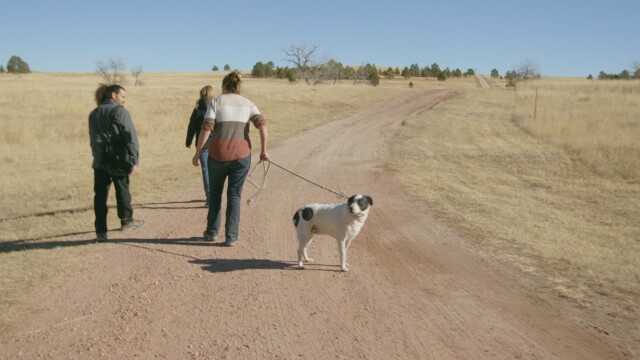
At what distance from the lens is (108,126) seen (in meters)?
6.54

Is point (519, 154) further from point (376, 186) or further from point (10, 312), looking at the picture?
point (10, 312)

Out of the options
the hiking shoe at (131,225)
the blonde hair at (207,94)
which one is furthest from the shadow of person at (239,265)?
the blonde hair at (207,94)

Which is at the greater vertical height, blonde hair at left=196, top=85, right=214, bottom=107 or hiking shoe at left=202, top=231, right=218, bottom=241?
blonde hair at left=196, top=85, right=214, bottom=107

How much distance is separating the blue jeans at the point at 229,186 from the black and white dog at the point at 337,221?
1.07 m

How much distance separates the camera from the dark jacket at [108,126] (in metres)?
6.49

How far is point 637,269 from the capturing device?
596 centimetres

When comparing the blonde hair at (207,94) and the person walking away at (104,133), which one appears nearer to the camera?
the person walking away at (104,133)

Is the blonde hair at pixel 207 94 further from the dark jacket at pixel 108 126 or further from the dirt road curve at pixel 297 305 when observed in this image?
the dirt road curve at pixel 297 305

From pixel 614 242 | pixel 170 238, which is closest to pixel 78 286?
pixel 170 238

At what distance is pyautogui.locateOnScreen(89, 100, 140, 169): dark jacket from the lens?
649 cm

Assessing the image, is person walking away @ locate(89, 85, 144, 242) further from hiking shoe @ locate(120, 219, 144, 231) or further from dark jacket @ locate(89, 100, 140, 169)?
hiking shoe @ locate(120, 219, 144, 231)

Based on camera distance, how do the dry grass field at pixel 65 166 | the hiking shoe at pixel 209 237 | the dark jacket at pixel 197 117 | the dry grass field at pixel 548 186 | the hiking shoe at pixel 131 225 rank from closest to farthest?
1. the dry grass field at pixel 548 186
2. the dry grass field at pixel 65 166
3. the hiking shoe at pixel 209 237
4. the hiking shoe at pixel 131 225
5. the dark jacket at pixel 197 117

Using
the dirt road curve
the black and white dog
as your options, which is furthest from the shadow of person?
the black and white dog

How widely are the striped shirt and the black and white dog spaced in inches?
49.4
